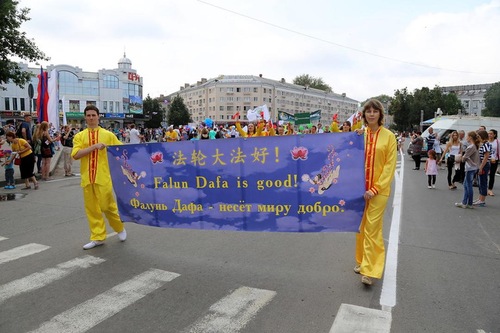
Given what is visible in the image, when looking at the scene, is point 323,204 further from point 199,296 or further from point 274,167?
point 199,296

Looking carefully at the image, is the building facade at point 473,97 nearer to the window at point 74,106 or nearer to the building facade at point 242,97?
the building facade at point 242,97

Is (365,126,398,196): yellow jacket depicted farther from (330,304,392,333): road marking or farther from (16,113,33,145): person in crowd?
(16,113,33,145): person in crowd

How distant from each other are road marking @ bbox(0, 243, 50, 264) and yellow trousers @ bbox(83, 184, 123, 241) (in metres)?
0.76

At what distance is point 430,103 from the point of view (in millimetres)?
68750

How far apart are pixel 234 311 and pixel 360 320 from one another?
1.11 meters

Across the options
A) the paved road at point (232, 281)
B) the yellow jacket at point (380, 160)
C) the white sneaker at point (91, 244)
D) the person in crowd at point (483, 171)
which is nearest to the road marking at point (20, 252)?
the paved road at point (232, 281)

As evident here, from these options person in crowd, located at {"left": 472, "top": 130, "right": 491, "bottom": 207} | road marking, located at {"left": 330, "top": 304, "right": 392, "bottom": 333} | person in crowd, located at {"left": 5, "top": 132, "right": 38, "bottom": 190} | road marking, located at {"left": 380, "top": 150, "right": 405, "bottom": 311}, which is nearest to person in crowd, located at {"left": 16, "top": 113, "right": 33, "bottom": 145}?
person in crowd, located at {"left": 5, "top": 132, "right": 38, "bottom": 190}

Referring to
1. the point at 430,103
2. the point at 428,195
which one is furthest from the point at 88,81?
the point at 428,195

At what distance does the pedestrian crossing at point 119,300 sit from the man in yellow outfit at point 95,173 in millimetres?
690

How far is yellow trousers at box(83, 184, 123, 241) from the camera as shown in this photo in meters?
5.27

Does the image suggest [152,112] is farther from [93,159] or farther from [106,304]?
[106,304]

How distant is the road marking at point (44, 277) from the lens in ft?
13.0

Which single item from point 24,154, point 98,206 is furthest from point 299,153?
point 24,154

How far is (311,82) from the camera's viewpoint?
141m
